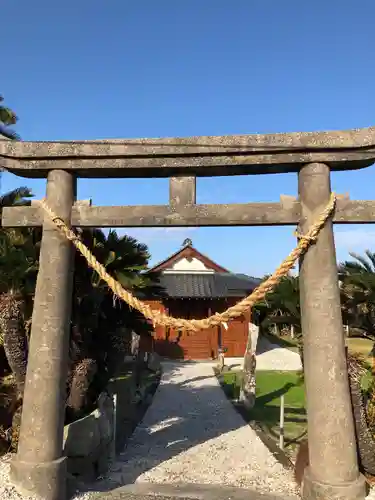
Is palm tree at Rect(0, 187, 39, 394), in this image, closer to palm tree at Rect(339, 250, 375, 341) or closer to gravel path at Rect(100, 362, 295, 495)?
gravel path at Rect(100, 362, 295, 495)

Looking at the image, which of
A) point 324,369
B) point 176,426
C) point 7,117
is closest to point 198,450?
point 176,426

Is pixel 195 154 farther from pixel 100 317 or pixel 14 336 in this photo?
pixel 100 317

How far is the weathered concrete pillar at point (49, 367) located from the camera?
5.09 metres

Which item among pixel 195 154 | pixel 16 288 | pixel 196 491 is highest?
pixel 195 154

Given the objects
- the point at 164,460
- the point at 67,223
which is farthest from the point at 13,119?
the point at 164,460

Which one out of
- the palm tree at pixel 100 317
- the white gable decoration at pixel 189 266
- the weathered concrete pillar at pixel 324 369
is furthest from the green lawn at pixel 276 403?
the white gable decoration at pixel 189 266

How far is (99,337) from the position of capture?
962 cm

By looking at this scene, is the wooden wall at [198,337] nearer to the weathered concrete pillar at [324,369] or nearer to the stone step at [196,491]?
the stone step at [196,491]

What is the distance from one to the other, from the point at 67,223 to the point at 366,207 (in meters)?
3.92

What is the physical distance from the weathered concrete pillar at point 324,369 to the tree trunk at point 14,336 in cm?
488

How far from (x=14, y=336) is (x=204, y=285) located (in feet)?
64.0

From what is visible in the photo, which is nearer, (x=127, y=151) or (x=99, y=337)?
(x=127, y=151)

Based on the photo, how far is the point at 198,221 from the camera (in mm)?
5547

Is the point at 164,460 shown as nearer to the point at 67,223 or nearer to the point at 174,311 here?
the point at 67,223
